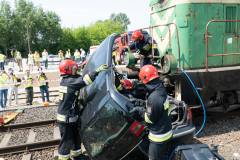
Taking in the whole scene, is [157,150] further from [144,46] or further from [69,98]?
[144,46]

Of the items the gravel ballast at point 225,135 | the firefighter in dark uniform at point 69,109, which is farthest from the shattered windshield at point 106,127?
the gravel ballast at point 225,135

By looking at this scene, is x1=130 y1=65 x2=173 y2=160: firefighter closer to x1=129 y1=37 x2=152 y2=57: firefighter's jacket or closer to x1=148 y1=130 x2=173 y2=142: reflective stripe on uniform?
x1=148 y1=130 x2=173 y2=142: reflective stripe on uniform

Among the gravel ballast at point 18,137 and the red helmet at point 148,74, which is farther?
the gravel ballast at point 18,137

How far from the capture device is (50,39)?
59188mm

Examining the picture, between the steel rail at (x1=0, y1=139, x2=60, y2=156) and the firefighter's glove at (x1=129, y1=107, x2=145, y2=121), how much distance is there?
9.09 ft

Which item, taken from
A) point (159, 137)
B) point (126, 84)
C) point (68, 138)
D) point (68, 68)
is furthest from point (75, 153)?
point (159, 137)

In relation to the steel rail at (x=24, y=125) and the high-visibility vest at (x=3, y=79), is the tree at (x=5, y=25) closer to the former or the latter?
the high-visibility vest at (x=3, y=79)

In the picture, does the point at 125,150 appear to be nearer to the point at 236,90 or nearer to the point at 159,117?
the point at 159,117

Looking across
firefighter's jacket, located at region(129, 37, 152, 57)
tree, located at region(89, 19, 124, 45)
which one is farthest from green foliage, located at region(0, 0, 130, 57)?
firefighter's jacket, located at region(129, 37, 152, 57)

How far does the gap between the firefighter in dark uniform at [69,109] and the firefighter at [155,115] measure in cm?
125

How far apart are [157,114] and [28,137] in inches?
151

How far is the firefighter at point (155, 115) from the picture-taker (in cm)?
411

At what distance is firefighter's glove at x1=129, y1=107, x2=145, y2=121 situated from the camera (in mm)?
4094

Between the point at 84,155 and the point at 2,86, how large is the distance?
7348mm
